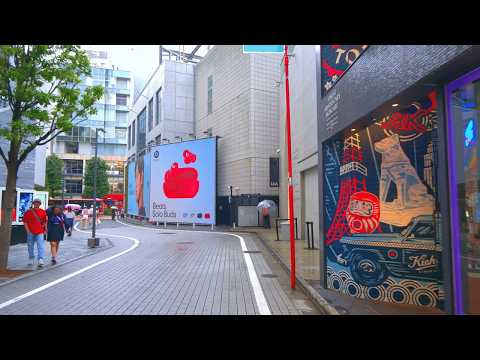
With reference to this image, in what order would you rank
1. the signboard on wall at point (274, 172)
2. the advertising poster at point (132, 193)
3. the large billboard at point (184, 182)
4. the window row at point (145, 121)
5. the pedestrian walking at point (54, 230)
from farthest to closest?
the advertising poster at point (132, 193), the window row at point (145, 121), the large billboard at point (184, 182), the signboard on wall at point (274, 172), the pedestrian walking at point (54, 230)

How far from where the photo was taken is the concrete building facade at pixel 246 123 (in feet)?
94.5

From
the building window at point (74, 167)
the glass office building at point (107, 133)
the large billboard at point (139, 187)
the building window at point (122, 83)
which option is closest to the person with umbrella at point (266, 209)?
the large billboard at point (139, 187)

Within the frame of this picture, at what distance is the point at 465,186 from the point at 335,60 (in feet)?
13.9

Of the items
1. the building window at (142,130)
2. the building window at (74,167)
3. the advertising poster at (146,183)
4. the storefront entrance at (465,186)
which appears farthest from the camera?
the building window at (74,167)

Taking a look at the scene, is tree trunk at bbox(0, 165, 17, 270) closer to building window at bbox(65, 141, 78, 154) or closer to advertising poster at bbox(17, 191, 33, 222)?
advertising poster at bbox(17, 191, 33, 222)

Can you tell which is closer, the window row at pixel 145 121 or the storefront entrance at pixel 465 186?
the storefront entrance at pixel 465 186

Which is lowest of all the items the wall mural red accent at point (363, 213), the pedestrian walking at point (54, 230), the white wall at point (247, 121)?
the pedestrian walking at point (54, 230)

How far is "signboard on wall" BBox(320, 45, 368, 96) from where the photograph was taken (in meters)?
7.01

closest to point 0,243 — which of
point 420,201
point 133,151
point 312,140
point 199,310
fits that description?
point 199,310

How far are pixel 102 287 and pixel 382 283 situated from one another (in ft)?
18.3

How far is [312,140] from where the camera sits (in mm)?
15633

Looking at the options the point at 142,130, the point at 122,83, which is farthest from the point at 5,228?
the point at 122,83

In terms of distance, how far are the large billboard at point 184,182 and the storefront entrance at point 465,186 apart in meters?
25.0

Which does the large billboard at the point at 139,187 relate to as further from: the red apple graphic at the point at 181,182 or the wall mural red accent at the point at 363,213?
the wall mural red accent at the point at 363,213
